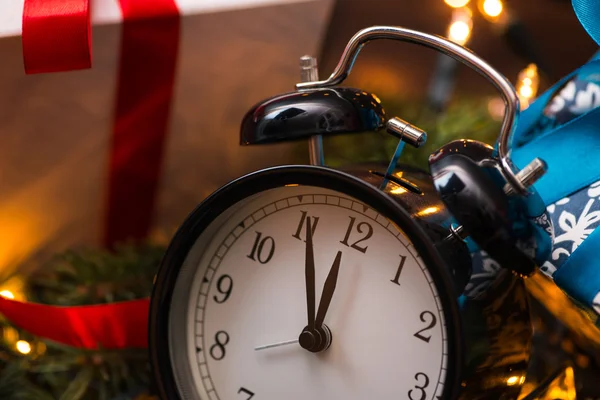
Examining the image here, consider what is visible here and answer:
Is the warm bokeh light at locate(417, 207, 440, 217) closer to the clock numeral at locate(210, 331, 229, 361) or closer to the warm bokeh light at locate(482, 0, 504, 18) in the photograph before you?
the clock numeral at locate(210, 331, 229, 361)

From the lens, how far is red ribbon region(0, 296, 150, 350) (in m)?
0.76

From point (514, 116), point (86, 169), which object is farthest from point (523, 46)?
point (86, 169)

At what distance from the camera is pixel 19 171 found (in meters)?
0.93

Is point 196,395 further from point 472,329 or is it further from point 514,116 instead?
point 514,116

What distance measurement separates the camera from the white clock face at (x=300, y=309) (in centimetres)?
54

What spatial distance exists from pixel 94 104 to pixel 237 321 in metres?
0.48

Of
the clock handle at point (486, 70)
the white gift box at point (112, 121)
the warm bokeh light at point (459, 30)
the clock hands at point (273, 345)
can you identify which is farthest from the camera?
the warm bokeh light at point (459, 30)

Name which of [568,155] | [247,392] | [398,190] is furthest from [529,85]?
[247,392]

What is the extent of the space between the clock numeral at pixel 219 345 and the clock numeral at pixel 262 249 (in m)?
0.08

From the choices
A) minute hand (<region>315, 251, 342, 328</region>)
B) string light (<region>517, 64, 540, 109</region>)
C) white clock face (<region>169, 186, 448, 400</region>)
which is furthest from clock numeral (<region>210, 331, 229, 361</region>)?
string light (<region>517, 64, 540, 109</region>)

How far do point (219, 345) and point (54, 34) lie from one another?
1.18 feet

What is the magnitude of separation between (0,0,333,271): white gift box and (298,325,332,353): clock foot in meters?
0.42

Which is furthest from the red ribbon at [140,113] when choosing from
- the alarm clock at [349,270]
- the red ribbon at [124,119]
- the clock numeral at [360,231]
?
the clock numeral at [360,231]

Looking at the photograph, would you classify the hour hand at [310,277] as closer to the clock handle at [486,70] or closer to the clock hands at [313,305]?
the clock hands at [313,305]
